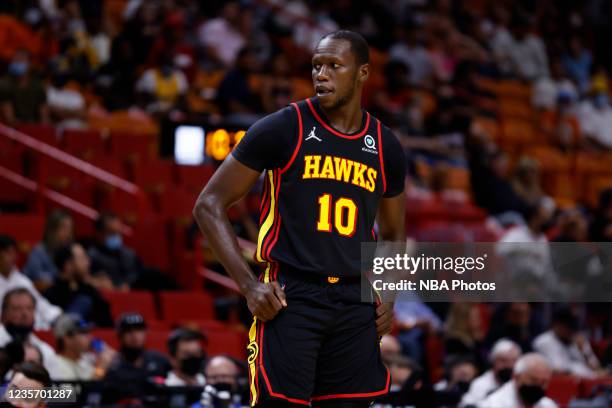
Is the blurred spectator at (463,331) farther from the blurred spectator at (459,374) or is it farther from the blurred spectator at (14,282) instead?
the blurred spectator at (14,282)

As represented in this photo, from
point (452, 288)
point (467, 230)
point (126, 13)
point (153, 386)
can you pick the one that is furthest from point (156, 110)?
point (452, 288)

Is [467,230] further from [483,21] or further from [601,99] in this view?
[483,21]

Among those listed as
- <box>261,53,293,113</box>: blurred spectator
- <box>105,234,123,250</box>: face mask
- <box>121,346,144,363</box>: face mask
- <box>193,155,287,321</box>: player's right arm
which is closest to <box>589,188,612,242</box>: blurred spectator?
<box>261,53,293,113</box>: blurred spectator

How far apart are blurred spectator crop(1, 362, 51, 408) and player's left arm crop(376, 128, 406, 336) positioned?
1.64 meters

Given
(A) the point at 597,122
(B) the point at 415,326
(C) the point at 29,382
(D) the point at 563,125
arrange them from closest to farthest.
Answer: (C) the point at 29,382 < (B) the point at 415,326 < (D) the point at 563,125 < (A) the point at 597,122

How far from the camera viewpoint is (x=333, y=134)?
4367 mm

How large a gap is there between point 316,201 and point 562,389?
15.2 ft

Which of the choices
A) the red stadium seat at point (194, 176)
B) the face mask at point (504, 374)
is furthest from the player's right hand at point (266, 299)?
the red stadium seat at point (194, 176)

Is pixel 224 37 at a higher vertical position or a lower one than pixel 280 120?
higher

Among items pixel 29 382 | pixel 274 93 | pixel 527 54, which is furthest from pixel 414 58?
pixel 29 382

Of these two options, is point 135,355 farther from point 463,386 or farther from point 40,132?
point 40,132

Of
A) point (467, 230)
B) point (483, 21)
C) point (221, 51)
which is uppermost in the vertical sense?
point (483, 21)

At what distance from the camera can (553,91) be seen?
18.5m

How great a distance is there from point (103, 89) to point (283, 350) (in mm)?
9858
